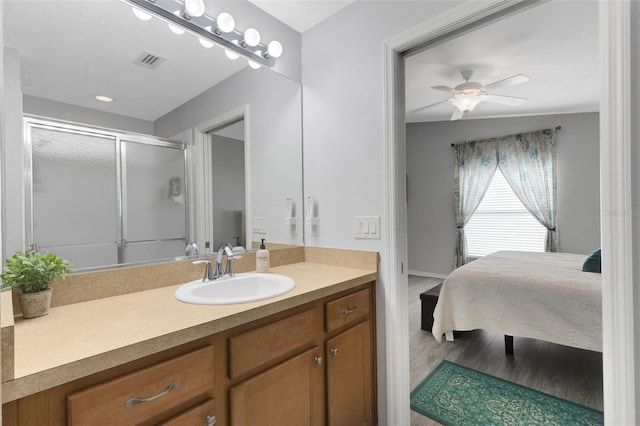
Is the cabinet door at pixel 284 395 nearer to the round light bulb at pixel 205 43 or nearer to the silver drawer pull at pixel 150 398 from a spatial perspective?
the silver drawer pull at pixel 150 398

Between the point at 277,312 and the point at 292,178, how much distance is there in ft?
3.36

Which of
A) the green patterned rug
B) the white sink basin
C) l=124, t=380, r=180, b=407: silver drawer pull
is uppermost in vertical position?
the white sink basin

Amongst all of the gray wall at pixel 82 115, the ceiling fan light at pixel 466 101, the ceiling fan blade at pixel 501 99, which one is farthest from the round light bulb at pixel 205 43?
the ceiling fan blade at pixel 501 99

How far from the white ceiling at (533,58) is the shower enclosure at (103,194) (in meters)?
1.67

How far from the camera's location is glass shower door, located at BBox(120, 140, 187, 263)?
52.2 inches

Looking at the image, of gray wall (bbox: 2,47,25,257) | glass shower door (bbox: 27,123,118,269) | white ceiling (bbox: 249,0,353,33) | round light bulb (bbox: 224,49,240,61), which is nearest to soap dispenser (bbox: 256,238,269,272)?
glass shower door (bbox: 27,123,118,269)

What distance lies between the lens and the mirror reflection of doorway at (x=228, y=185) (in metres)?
1.67

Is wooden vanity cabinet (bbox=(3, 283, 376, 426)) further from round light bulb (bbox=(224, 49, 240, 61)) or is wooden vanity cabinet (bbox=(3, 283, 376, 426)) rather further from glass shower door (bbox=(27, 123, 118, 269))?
round light bulb (bbox=(224, 49, 240, 61))

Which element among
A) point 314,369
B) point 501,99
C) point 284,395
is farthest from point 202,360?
point 501,99

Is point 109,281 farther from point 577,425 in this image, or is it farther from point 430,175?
point 430,175

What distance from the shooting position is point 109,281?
121cm

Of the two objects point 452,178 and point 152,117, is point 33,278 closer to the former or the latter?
point 152,117

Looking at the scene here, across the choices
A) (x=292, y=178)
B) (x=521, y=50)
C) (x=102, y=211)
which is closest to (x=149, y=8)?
(x=102, y=211)

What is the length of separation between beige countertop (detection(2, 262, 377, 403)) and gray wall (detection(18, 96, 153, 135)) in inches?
27.2
